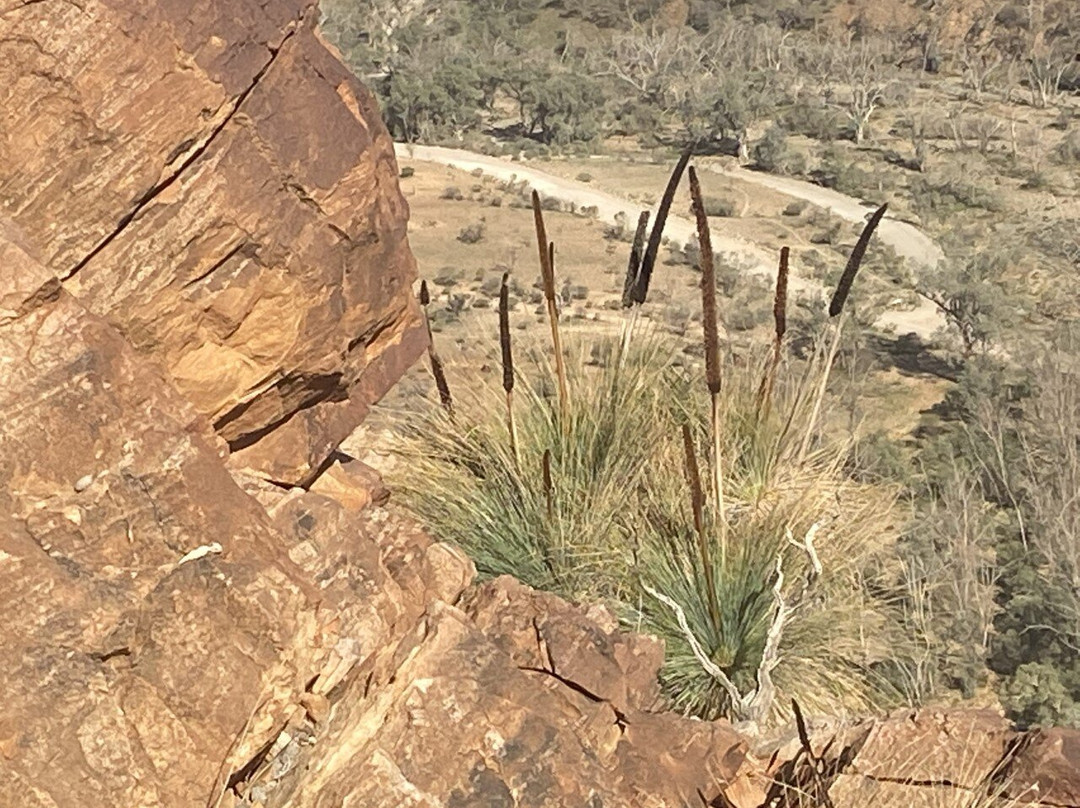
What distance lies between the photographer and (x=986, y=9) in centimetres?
5178

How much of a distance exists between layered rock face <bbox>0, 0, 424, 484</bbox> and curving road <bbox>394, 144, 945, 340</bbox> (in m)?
18.9

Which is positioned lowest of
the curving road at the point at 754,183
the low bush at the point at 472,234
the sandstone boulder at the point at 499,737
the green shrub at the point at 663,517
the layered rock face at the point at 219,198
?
the curving road at the point at 754,183

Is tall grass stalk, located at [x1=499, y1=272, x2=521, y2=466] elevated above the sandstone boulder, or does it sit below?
below

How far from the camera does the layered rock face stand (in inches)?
133

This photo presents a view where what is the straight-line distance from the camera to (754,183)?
32.0 m

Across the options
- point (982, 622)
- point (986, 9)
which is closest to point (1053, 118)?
point (986, 9)

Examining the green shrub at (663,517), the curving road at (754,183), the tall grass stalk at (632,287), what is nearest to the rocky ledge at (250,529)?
the green shrub at (663,517)

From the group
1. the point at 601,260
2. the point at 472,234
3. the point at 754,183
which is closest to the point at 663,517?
the point at 601,260

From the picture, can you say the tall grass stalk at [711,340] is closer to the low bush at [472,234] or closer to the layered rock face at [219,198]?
the layered rock face at [219,198]

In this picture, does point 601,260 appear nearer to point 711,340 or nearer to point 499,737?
point 711,340

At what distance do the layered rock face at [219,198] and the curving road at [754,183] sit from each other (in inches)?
744

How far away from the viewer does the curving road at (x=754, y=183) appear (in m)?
22.8

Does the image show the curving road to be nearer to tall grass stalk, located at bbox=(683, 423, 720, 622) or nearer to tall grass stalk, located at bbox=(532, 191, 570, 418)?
tall grass stalk, located at bbox=(532, 191, 570, 418)

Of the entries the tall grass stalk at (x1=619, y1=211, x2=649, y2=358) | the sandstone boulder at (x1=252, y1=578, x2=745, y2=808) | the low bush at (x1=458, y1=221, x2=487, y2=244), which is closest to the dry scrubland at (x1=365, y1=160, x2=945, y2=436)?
the low bush at (x1=458, y1=221, x2=487, y2=244)
